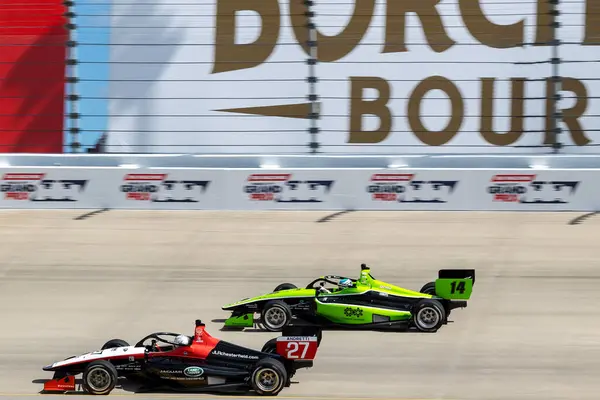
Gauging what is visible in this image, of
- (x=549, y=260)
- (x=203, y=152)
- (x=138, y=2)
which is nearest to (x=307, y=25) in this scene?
(x=203, y=152)

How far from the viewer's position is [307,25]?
11.1m

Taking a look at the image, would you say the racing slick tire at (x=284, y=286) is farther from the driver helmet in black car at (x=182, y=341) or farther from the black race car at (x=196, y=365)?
the driver helmet in black car at (x=182, y=341)

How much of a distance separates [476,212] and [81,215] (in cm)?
404

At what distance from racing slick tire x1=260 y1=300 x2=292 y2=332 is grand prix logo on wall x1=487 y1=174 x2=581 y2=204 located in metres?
3.31

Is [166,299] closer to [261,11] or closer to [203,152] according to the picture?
[203,152]

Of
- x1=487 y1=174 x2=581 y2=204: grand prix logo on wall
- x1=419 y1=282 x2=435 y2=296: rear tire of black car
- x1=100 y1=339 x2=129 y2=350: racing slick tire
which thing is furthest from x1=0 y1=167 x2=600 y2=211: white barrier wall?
x1=100 y1=339 x2=129 y2=350: racing slick tire

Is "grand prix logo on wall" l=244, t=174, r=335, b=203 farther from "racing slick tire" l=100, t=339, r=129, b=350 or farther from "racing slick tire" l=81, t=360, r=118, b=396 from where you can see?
"racing slick tire" l=81, t=360, r=118, b=396

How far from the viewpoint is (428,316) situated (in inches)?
316

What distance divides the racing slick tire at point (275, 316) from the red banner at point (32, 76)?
15.5ft

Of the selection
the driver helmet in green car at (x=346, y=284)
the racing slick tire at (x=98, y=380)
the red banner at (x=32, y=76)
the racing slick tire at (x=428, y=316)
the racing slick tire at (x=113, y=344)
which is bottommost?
the racing slick tire at (x=98, y=380)

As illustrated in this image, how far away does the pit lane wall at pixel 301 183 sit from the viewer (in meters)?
10.5

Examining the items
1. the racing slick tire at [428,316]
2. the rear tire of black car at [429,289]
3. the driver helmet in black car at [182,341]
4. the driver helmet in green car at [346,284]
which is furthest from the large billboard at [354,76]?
the driver helmet in black car at [182,341]

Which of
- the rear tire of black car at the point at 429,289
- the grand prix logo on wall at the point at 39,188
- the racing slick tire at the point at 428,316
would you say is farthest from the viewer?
the grand prix logo on wall at the point at 39,188

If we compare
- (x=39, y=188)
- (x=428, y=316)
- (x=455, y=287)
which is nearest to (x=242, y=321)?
(x=428, y=316)
